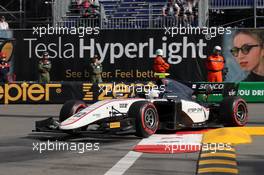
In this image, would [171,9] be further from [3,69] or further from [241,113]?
[241,113]

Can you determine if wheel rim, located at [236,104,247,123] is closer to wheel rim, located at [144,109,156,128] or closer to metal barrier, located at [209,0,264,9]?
wheel rim, located at [144,109,156,128]

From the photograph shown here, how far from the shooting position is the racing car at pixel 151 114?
10477 mm

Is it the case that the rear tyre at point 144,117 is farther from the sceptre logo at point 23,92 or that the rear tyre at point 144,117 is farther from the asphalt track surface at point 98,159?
the sceptre logo at point 23,92

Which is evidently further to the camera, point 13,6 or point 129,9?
point 13,6

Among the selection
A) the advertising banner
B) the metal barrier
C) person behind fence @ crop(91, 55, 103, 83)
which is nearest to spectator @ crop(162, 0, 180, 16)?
the advertising banner

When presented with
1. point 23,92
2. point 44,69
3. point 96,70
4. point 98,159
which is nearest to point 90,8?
point 96,70

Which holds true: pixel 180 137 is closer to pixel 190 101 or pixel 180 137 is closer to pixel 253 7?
pixel 190 101

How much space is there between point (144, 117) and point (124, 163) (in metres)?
2.29

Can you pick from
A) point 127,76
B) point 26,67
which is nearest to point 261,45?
point 127,76

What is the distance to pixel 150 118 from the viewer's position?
1088 centimetres

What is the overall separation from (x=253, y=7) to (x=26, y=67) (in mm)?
9689

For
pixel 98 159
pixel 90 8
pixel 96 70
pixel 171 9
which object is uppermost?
pixel 90 8

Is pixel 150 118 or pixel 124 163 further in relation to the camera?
pixel 150 118

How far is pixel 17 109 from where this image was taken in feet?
60.1
